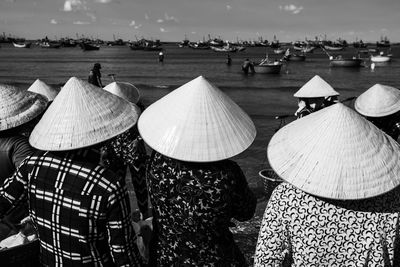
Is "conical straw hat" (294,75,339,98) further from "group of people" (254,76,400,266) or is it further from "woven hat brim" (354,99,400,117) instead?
"group of people" (254,76,400,266)

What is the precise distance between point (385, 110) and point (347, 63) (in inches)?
1930

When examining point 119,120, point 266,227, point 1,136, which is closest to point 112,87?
point 1,136

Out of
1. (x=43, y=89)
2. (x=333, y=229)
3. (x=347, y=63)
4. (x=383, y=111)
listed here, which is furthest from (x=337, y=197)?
(x=347, y=63)

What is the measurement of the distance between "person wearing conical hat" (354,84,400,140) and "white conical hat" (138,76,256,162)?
8.42ft

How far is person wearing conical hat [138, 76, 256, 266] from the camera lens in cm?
189

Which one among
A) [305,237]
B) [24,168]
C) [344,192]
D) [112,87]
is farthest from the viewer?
[112,87]

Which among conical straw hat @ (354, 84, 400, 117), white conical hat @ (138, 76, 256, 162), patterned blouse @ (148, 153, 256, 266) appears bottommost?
patterned blouse @ (148, 153, 256, 266)

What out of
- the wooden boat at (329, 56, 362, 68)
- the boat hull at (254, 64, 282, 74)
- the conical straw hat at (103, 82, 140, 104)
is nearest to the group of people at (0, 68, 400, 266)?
the conical straw hat at (103, 82, 140, 104)

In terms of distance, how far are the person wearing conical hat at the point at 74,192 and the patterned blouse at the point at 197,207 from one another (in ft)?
0.72

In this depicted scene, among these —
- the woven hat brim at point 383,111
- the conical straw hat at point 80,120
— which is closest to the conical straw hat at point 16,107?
the conical straw hat at point 80,120

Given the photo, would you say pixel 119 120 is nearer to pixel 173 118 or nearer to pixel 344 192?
pixel 173 118

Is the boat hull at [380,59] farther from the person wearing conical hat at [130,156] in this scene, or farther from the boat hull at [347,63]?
the person wearing conical hat at [130,156]

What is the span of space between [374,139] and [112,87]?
3651 mm

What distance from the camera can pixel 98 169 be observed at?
1809 mm
